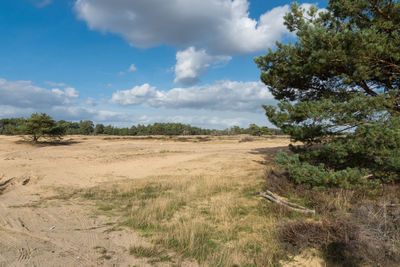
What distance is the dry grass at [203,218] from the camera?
4.44 m

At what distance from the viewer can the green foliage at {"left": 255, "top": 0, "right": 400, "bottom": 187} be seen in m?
6.08

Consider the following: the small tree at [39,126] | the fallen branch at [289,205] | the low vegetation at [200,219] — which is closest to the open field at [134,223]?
the low vegetation at [200,219]

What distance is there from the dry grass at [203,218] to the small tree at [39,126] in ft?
82.1

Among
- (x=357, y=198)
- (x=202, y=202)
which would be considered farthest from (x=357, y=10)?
(x=202, y=202)

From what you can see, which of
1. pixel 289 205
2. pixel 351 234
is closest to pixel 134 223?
pixel 289 205

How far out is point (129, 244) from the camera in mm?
4781

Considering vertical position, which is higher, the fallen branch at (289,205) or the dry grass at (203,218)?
the fallen branch at (289,205)

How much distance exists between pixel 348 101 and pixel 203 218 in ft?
19.4

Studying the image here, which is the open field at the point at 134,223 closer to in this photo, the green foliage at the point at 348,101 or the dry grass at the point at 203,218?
the dry grass at the point at 203,218

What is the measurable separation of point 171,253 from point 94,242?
1.80 meters

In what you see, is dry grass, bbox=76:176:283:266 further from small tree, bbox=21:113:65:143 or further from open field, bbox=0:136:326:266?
small tree, bbox=21:113:65:143

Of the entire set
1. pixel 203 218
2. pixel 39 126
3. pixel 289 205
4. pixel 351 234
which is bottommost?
pixel 203 218

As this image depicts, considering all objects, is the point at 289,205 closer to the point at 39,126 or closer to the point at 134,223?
the point at 134,223

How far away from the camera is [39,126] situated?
29203 mm
